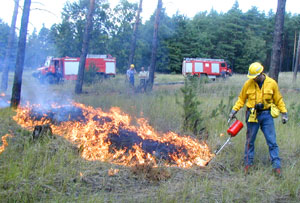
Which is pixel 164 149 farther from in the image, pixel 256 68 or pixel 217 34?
pixel 217 34

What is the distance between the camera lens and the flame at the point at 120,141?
5207mm

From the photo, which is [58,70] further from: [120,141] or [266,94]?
[266,94]

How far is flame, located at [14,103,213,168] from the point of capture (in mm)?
5207

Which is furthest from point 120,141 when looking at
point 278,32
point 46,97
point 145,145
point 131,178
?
point 46,97

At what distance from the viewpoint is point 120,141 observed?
5.90 m

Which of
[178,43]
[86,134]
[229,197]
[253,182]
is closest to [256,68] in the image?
[253,182]

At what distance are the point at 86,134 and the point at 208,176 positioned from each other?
106 inches

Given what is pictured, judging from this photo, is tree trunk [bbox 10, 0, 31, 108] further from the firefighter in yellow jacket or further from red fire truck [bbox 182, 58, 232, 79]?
red fire truck [bbox 182, 58, 232, 79]

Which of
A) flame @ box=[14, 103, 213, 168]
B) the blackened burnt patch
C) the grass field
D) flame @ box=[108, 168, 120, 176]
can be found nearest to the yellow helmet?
the grass field

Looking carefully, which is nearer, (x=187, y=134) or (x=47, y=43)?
(x=187, y=134)

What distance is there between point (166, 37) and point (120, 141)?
4200cm

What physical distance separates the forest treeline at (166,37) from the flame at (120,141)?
28767 millimetres

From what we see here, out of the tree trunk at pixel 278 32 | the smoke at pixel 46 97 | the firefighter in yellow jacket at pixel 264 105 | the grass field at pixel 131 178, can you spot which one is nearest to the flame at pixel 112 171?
the grass field at pixel 131 178

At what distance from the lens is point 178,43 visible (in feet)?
156
